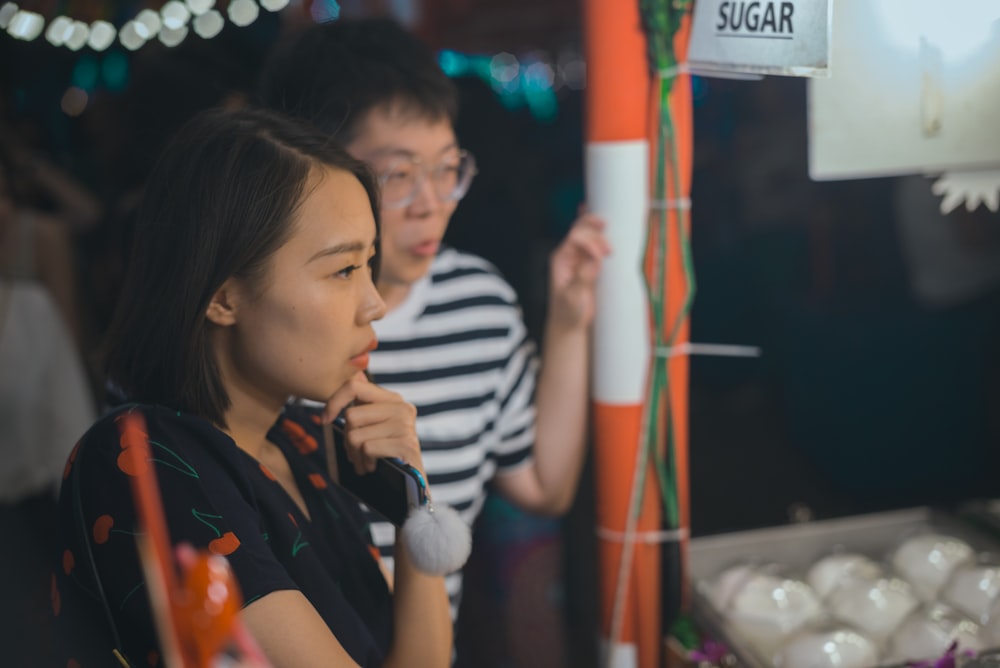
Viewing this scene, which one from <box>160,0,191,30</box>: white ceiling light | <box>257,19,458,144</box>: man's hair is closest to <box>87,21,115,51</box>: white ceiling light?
<box>160,0,191,30</box>: white ceiling light

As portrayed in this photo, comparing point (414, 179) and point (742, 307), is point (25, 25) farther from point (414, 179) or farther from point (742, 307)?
point (742, 307)

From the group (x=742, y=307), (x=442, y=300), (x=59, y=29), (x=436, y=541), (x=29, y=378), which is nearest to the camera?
(x=436, y=541)

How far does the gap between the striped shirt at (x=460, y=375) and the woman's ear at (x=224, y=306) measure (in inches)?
15.7

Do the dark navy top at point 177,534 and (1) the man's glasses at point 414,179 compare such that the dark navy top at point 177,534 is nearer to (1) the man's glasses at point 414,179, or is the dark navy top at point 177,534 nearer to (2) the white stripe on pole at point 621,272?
(1) the man's glasses at point 414,179

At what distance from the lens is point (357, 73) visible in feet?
3.71

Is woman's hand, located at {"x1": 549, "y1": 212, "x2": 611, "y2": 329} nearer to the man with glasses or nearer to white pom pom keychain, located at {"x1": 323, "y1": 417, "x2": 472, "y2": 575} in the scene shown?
the man with glasses

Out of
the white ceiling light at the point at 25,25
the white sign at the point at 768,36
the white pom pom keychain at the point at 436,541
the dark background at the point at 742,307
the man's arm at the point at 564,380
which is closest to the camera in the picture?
the white pom pom keychain at the point at 436,541

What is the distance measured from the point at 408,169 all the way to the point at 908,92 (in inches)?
24.0

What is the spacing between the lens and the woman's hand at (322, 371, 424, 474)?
921 mm

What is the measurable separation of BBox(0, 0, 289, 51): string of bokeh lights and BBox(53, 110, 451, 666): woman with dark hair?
1.29 feet

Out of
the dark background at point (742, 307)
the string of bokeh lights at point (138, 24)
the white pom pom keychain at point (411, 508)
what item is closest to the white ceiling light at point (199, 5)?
the string of bokeh lights at point (138, 24)

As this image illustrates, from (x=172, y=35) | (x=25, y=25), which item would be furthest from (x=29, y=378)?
(x=25, y=25)

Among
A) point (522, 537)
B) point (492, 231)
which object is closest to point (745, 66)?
point (492, 231)

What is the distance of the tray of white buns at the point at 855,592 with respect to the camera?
3.71ft
